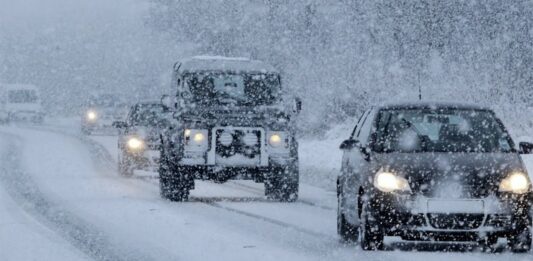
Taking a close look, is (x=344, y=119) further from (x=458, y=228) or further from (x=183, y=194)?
(x=458, y=228)

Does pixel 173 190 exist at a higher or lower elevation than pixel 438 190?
lower

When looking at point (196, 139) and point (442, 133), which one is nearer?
point (442, 133)

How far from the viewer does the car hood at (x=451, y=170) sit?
1047 cm

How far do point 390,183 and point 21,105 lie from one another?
53299mm

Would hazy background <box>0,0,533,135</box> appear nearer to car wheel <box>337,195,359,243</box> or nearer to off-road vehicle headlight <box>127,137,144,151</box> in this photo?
off-road vehicle headlight <box>127,137,144,151</box>

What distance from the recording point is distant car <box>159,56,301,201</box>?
17.5 m

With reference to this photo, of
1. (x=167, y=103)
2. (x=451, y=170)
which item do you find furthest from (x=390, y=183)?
(x=167, y=103)

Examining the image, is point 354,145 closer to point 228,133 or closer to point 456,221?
point 456,221

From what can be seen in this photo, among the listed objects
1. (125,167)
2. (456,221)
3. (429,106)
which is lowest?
(125,167)

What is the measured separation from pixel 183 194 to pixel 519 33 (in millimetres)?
14425

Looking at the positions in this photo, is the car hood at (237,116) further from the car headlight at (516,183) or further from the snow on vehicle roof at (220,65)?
the car headlight at (516,183)

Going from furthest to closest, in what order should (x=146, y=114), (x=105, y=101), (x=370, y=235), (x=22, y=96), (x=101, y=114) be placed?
(x=22, y=96) < (x=105, y=101) < (x=101, y=114) < (x=146, y=114) < (x=370, y=235)

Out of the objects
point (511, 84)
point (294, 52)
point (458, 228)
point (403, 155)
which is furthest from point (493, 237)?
point (294, 52)

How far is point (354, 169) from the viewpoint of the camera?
11.5 meters
